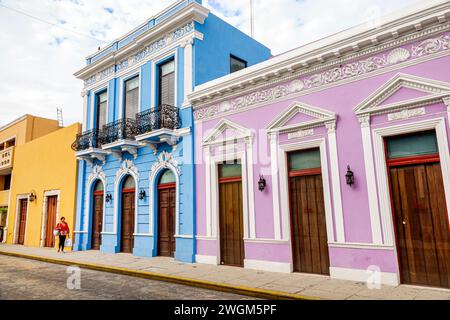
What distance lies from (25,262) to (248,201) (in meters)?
9.29

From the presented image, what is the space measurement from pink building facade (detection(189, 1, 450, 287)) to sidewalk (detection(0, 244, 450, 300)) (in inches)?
17.3

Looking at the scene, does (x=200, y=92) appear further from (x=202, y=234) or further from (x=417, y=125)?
(x=417, y=125)

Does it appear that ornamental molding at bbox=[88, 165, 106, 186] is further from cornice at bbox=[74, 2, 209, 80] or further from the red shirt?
cornice at bbox=[74, 2, 209, 80]

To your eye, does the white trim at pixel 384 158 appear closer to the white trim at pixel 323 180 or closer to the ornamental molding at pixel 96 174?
the white trim at pixel 323 180

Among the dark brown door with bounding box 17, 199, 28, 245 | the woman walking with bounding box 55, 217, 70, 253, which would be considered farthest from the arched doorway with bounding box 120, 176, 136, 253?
the dark brown door with bounding box 17, 199, 28, 245

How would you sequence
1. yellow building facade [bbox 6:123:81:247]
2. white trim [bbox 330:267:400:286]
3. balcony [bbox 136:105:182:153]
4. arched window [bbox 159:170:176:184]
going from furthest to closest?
yellow building facade [bbox 6:123:81:247] < arched window [bbox 159:170:176:184] < balcony [bbox 136:105:182:153] < white trim [bbox 330:267:400:286]

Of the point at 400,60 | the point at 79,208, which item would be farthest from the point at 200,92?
the point at 79,208

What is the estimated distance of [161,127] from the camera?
11.8 metres

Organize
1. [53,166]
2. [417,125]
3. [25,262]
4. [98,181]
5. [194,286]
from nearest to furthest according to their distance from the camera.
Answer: [417,125] < [194,286] < [25,262] < [98,181] < [53,166]

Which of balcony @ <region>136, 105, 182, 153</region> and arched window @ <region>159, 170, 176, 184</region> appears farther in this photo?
arched window @ <region>159, 170, 176, 184</region>

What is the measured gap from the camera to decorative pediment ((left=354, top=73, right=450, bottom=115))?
6.93 m

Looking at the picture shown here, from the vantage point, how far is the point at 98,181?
618 inches

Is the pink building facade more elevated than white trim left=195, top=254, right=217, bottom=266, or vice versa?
the pink building facade

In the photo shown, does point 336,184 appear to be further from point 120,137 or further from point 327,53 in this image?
point 120,137
